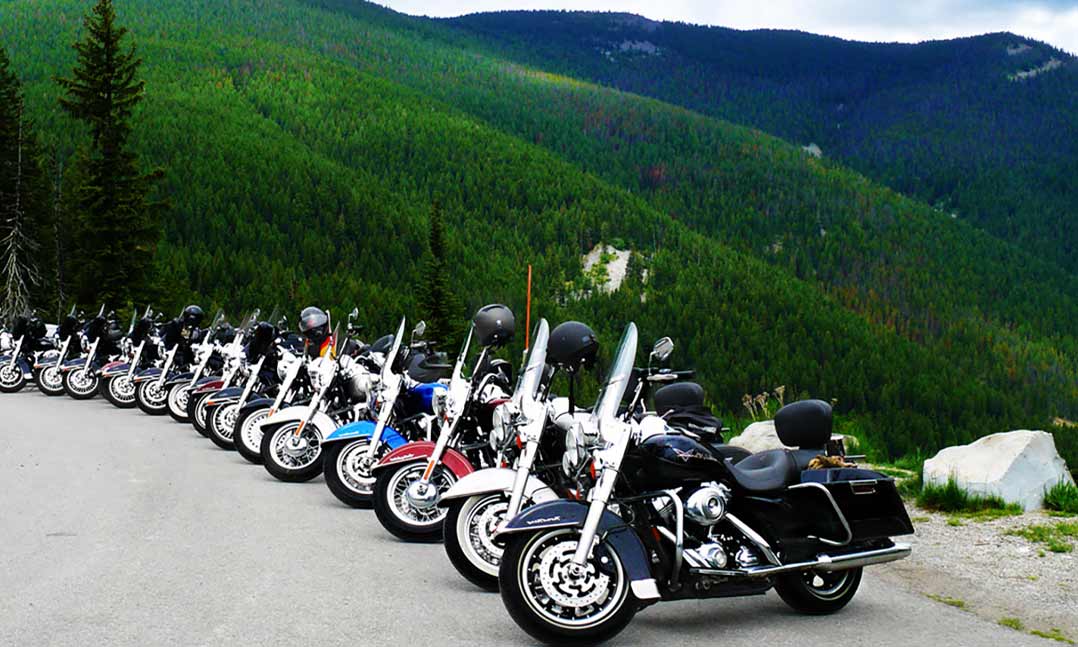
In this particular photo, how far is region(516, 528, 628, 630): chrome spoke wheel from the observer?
20.0 ft

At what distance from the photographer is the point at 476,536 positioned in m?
7.55

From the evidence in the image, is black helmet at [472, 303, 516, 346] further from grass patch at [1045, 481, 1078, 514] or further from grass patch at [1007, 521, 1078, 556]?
grass patch at [1045, 481, 1078, 514]

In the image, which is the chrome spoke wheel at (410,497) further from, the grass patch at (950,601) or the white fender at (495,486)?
the grass patch at (950,601)

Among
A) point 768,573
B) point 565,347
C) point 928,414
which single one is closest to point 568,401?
point 565,347

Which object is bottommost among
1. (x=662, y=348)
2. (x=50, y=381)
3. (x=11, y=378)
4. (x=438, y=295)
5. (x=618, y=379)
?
(x=438, y=295)

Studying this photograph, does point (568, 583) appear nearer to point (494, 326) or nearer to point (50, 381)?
point (494, 326)

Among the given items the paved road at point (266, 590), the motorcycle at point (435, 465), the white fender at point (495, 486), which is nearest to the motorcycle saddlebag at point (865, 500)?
the paved road at point (266, 590)

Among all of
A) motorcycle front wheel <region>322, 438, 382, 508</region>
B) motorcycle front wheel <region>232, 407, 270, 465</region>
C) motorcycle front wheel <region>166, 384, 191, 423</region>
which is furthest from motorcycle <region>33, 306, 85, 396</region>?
motorcycle front wheel <region>322, 438, 382, 508</region>

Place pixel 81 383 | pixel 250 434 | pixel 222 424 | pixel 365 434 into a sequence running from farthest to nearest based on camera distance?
pixel 81 383, pixel 222 424, pixel 250 434, pixel 365 434

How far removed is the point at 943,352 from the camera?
410ft

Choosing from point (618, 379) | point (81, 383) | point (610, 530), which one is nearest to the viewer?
point (610, 530)

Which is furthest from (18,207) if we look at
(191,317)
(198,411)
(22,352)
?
(198,411)

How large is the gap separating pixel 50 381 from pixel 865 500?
67.2 feet

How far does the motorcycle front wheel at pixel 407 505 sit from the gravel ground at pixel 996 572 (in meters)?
3.22
